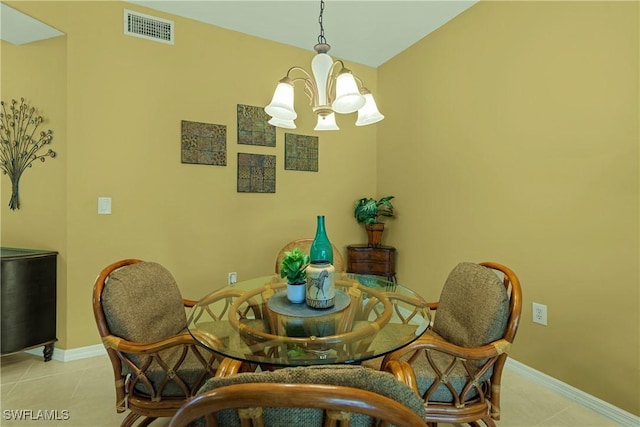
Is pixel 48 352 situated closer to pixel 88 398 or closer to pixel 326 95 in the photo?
pixel 88 398

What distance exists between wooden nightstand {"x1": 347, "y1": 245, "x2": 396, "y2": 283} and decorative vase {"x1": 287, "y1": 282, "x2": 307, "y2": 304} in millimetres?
1755

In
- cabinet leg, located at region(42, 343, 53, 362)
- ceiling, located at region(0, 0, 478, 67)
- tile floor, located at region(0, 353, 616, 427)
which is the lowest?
Answer: tile floor, located at region(0, 353, 616, 427)

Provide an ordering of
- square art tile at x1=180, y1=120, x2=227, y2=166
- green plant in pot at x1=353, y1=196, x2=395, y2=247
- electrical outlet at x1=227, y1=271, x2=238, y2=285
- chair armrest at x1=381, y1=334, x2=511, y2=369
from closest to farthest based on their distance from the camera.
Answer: chair armrest at x1=381, y1=334, x2=511, y2=369, square art tile at x1=180, y1=120, x2=227, y2=166, electrical outlet at x1=227, y1=271, x2=238, y2=285, green plant in pot at x1=353, y1=196, x2=395, y2=247

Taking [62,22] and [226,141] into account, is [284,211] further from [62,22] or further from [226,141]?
[62,22]

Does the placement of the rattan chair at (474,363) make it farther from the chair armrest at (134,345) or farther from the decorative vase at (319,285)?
the chair armrest at (134,345)

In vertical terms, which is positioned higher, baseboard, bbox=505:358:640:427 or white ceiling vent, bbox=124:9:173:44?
white ceiling vent, bbox=124:9:173:44

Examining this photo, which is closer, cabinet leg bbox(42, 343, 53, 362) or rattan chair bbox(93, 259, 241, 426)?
rattan chair bbox(93, 259, 241, 426)

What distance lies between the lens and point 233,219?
2.86 meters

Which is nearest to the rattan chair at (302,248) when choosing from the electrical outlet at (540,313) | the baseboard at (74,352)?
the electrical outlet at (540,313)

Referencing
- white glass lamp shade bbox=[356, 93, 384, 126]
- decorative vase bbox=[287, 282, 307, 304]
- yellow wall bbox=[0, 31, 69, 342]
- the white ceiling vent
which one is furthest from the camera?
the white ceiling vent

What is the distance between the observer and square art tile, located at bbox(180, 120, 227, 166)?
2.64 metres

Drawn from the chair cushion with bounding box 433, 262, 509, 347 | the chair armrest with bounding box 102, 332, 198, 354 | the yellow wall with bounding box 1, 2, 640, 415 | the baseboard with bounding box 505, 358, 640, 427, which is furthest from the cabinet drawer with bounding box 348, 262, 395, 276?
the chair armrest with bounding box 102, 332, 198, 354

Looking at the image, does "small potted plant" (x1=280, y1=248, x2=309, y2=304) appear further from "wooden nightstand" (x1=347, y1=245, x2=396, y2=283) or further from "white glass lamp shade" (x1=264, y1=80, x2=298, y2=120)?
"wooden nightstand" (x1=347, y1=245, x2=396, y2=283)

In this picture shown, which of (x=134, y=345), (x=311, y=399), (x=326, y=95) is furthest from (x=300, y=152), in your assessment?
(x=311, y=399)
